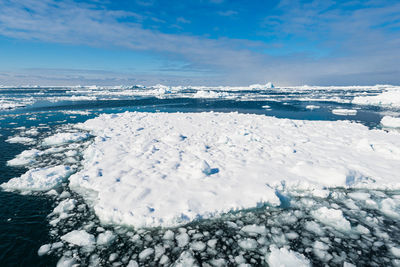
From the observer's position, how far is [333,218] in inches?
198

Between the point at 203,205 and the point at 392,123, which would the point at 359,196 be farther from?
the point at 392,123

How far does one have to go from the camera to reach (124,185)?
20.8 ft

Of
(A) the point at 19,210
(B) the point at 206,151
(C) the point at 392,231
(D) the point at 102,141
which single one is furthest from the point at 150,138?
(C) the point at 392,231

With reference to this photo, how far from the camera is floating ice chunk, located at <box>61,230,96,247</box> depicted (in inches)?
172

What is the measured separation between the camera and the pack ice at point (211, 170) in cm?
545

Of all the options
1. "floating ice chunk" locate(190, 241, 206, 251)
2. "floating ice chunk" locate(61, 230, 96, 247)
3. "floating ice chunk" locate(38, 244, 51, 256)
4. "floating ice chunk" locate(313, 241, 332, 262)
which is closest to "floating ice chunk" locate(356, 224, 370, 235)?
"floating ice chunk" locate(313, 241, 332, 262)

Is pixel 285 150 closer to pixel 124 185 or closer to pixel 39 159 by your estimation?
pixel 124 185

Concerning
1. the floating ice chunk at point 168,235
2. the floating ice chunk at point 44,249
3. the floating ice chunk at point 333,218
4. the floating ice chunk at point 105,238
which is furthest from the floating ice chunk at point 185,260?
the floating ice chunk at point 333,218

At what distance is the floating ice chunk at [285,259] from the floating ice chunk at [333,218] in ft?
4.81

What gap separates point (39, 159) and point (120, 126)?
591 centimetres

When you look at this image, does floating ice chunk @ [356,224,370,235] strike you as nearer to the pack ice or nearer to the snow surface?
the pack ice

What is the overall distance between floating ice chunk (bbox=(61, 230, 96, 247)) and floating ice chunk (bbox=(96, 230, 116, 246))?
109 millimetres

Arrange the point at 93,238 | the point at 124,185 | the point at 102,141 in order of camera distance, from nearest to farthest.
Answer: the point at 93,238
the point at 124,185
the point at 102,141

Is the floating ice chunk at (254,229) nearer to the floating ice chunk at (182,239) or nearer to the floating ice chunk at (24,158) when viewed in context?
the floating ice chunk at (182,239)
